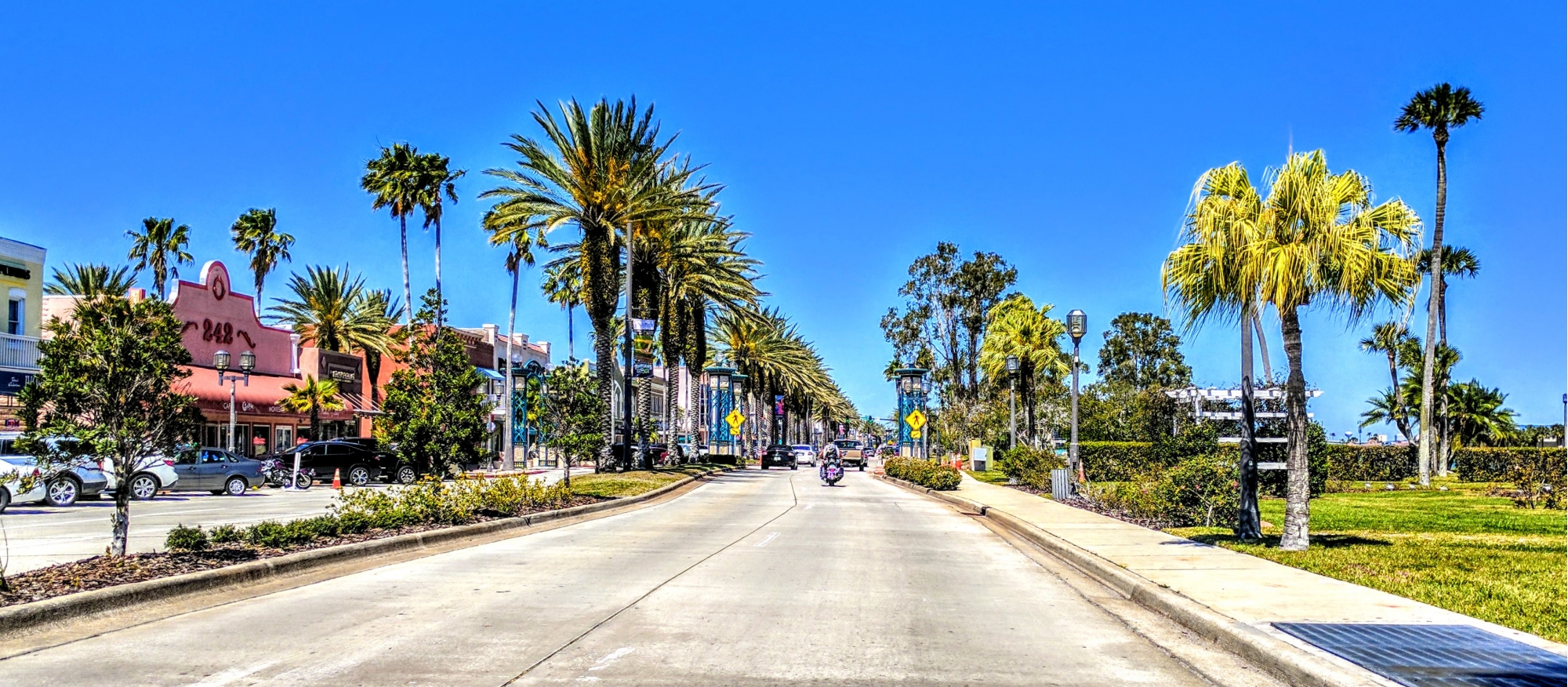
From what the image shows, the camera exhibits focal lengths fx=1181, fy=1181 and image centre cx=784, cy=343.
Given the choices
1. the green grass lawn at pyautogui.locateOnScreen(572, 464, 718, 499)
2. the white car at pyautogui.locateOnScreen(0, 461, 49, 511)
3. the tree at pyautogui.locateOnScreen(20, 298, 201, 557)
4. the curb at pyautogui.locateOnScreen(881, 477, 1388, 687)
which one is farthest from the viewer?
the green grass lawn at pyautogui.locateOnScreen(572, 464, 718, 499)

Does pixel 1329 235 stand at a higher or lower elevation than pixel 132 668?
higher

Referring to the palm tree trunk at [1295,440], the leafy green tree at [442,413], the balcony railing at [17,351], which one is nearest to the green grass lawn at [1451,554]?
the palm tree trunk at [1295,440]

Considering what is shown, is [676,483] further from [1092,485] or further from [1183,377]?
[1183,377]

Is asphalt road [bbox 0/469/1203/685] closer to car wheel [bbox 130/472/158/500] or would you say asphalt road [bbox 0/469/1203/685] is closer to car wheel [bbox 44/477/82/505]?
car wheel [bbox 44/477/82/505]

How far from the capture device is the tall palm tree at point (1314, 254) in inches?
533

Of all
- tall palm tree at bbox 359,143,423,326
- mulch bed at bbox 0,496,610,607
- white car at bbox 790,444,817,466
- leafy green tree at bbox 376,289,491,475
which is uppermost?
tall palm tree at bbox 359,143,423,326

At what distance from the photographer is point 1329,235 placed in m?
13.5

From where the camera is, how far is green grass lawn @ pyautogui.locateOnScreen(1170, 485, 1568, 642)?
33.2ft

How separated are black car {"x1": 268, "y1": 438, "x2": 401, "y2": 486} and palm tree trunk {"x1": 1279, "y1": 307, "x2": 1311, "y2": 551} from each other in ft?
98.4

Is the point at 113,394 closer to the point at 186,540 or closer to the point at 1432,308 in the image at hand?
the point at 186,540

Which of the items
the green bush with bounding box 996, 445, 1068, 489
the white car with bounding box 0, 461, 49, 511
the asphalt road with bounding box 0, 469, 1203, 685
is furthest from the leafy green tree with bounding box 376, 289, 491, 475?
the green bush with bounding box 996, 445, 1068, 489

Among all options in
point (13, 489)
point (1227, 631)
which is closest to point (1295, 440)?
point (1227, 631)

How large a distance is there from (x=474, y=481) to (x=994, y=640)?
55.6ft

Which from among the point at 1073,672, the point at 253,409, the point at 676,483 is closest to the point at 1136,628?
the point at 1073,672
